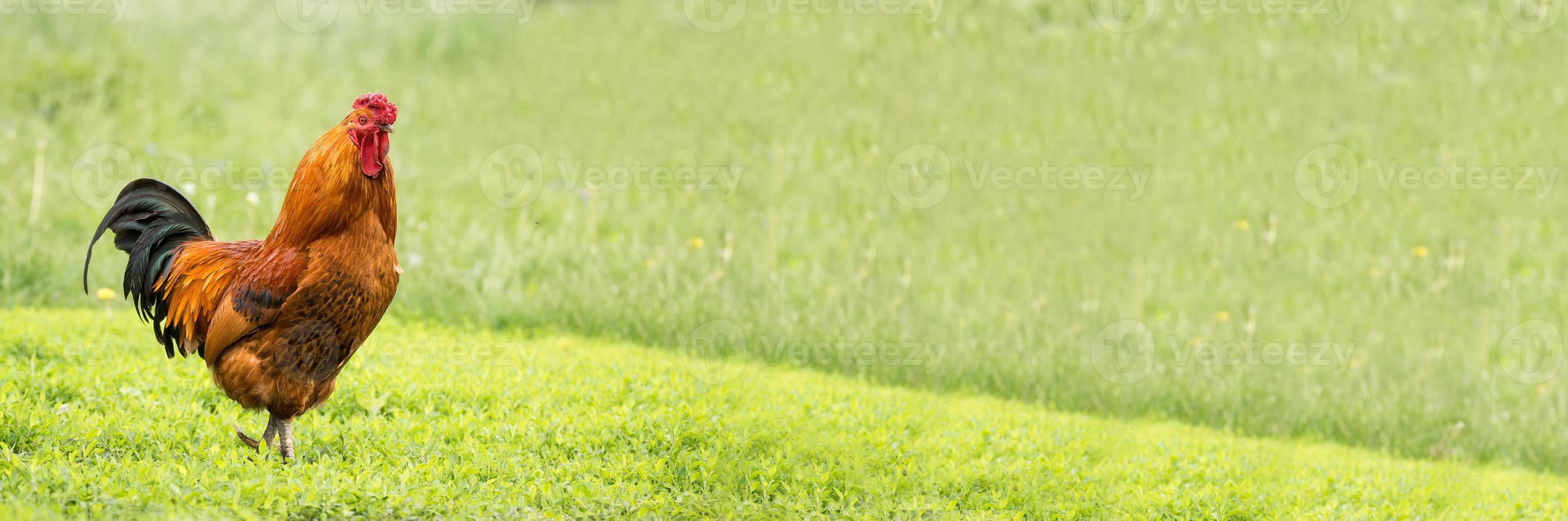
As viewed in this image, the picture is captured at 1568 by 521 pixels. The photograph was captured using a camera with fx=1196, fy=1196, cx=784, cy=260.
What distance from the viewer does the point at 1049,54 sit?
16188mm

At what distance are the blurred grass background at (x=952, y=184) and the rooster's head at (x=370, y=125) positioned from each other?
4.90 meters

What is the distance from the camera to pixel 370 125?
535cm

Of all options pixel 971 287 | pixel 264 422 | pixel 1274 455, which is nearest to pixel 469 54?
pixel 971 287

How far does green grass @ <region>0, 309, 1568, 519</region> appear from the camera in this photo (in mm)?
5613

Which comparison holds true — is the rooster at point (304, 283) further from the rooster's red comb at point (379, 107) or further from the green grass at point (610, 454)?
the green grass at point (610, 454)

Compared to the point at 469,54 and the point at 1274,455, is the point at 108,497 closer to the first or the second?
the point at 1274,455

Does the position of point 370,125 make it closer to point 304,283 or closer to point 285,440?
point 304,283

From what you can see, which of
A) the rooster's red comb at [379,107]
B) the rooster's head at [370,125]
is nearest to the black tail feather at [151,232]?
the rooster's head at [370,125]

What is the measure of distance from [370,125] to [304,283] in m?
0.80

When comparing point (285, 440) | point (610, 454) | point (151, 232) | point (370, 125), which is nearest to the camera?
point (370, 125)

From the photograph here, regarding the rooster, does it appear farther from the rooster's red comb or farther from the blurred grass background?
the blurred grass background

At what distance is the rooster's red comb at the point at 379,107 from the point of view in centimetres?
533

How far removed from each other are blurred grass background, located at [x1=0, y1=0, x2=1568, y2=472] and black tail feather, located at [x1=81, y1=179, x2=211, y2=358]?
3.82 m

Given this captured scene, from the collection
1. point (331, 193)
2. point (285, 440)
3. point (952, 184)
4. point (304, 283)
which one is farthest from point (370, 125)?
point (952, 184)
